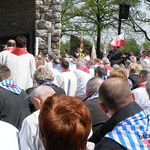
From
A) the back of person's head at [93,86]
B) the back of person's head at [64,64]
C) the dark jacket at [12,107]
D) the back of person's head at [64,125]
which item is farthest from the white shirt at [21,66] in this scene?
the back of person's head at [64,125]

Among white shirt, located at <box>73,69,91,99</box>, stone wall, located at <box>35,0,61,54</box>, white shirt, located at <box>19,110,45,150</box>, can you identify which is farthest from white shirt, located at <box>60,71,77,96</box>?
stone wall, located at <box>35,0,61,54</box>

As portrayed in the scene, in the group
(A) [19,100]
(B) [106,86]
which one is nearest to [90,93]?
(A) [19,100]

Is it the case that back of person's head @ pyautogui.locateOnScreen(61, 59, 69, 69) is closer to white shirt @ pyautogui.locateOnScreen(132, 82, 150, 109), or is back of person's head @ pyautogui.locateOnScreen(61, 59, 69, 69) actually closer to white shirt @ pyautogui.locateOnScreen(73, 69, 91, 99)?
white shirt @ pyautogui.locateOnScreen(73, 69, 91, 99)

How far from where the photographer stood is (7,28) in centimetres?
1864

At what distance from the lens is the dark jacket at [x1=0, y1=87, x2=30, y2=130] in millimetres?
4941

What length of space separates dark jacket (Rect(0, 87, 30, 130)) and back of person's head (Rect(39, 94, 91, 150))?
8.12 ft

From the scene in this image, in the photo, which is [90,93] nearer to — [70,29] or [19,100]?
[19,100]

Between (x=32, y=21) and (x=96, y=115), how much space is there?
14.1 meters

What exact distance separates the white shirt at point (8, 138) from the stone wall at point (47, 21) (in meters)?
14.8

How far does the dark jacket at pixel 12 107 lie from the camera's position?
4941mm

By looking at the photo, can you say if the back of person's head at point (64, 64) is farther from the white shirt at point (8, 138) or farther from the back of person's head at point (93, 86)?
the white shirt at point (8, 138)

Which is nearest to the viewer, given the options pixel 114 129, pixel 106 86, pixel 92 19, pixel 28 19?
pixel 114 129

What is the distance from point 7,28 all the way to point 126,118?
15.9 metres

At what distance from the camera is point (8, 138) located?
10.5 feet
